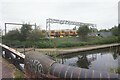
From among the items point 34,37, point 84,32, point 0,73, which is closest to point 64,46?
point 34,37

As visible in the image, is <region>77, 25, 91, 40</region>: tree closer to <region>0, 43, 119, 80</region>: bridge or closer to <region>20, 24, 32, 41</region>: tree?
<region>20, 24, 32, 41</region>: tree

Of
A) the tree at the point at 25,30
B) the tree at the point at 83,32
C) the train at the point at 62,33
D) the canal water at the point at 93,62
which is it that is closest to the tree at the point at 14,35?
the tree at the point at 25,30

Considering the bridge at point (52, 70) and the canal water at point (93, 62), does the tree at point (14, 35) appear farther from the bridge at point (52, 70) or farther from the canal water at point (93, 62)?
the bridge at point (52, 70)

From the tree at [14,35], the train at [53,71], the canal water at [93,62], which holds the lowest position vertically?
the canal water at [93,62]

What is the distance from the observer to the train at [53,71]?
830 centimetres

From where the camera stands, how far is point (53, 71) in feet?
31.6

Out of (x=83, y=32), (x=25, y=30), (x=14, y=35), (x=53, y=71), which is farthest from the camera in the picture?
(x=83, y=32)

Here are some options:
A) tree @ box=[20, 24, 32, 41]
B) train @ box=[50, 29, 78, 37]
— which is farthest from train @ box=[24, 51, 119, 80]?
train @ box=[50, 29, 78, 37]

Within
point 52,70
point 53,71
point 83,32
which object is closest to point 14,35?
point 83,32

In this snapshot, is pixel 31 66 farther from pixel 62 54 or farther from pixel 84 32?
pixel 84 32

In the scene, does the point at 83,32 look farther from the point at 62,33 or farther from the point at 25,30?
the point at 25,30

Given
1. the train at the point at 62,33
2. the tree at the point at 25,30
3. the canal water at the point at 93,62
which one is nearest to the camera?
the canal water at the point at 93,62

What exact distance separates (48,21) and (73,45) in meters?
11.9

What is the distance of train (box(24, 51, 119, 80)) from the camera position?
327 inches
